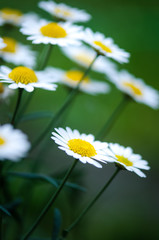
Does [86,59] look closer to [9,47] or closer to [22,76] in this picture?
[9,47]

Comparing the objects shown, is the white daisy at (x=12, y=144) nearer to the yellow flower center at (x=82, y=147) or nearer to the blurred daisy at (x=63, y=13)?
the yellow flower center at (x=82, y=147)

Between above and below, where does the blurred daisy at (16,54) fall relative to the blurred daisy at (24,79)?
above

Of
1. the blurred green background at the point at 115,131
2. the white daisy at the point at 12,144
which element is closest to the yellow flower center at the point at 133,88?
the blurred green background at the point at 115,131

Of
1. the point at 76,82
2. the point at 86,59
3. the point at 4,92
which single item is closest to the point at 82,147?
the point at 4,92

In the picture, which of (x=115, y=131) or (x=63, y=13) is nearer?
(x=63, y=13)

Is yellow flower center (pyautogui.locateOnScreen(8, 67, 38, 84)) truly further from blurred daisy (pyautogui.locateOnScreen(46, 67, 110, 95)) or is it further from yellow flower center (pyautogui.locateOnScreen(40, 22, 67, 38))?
blurred daisy (pyautogui.locateOnScreen(46, 67, 110, 95))
